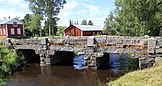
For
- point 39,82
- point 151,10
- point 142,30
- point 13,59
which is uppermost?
point 151,10

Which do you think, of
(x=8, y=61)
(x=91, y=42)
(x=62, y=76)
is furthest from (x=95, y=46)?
(x=8, y=61)

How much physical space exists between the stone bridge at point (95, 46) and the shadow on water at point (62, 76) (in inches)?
52.3

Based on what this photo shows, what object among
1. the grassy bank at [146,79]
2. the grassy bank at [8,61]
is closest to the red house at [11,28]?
the grassy bank at [8,61]

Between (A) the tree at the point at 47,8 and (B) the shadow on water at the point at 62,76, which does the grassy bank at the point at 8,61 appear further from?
(A) the tree at the point at 47,8

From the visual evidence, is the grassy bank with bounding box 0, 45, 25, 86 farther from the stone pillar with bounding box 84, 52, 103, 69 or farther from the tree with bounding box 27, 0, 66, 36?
the tree with bounding box 27, 0, 66, 36

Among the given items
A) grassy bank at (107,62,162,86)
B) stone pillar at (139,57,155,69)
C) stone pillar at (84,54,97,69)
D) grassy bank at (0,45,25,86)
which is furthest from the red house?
grassy bank at (107,62,162,86)

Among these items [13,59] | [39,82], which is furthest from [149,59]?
[13,59]

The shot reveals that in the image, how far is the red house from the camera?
45556 mm

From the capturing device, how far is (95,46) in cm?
1923

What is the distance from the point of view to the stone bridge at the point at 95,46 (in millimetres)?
17375

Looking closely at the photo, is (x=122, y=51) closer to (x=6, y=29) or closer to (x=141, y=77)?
(x=141, y=77)

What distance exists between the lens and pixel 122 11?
106 feet

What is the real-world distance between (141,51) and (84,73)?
16.3 feet

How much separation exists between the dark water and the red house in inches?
1059
